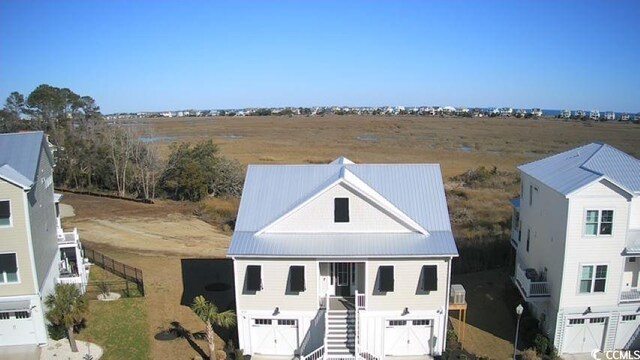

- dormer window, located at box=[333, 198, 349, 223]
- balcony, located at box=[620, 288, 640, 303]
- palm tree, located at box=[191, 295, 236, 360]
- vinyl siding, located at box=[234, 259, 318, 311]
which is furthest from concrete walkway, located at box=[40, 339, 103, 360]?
balcony, located at box=[620, 288, 640, 303]

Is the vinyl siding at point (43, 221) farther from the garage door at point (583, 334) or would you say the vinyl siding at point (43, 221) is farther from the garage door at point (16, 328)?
A: the garage door at point (583, 334)

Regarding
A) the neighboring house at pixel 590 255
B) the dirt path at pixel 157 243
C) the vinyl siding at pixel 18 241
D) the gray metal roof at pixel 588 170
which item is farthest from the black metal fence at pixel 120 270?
the gray metal roof at pixel 588 170

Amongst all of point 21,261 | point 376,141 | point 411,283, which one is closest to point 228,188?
point 21,261

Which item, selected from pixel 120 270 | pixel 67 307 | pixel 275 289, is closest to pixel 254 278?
pixel 275 289

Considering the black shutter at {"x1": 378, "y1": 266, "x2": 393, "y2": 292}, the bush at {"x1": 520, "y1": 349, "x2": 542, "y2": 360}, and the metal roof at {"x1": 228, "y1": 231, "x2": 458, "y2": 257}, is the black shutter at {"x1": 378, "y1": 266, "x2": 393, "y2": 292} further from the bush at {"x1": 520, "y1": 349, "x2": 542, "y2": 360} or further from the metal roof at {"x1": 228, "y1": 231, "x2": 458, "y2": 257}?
the bush at {"x1": 520, "y1": 349, "x2": 542, "y2": 360}

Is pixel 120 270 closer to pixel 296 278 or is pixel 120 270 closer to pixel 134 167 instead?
pixel 296 278
